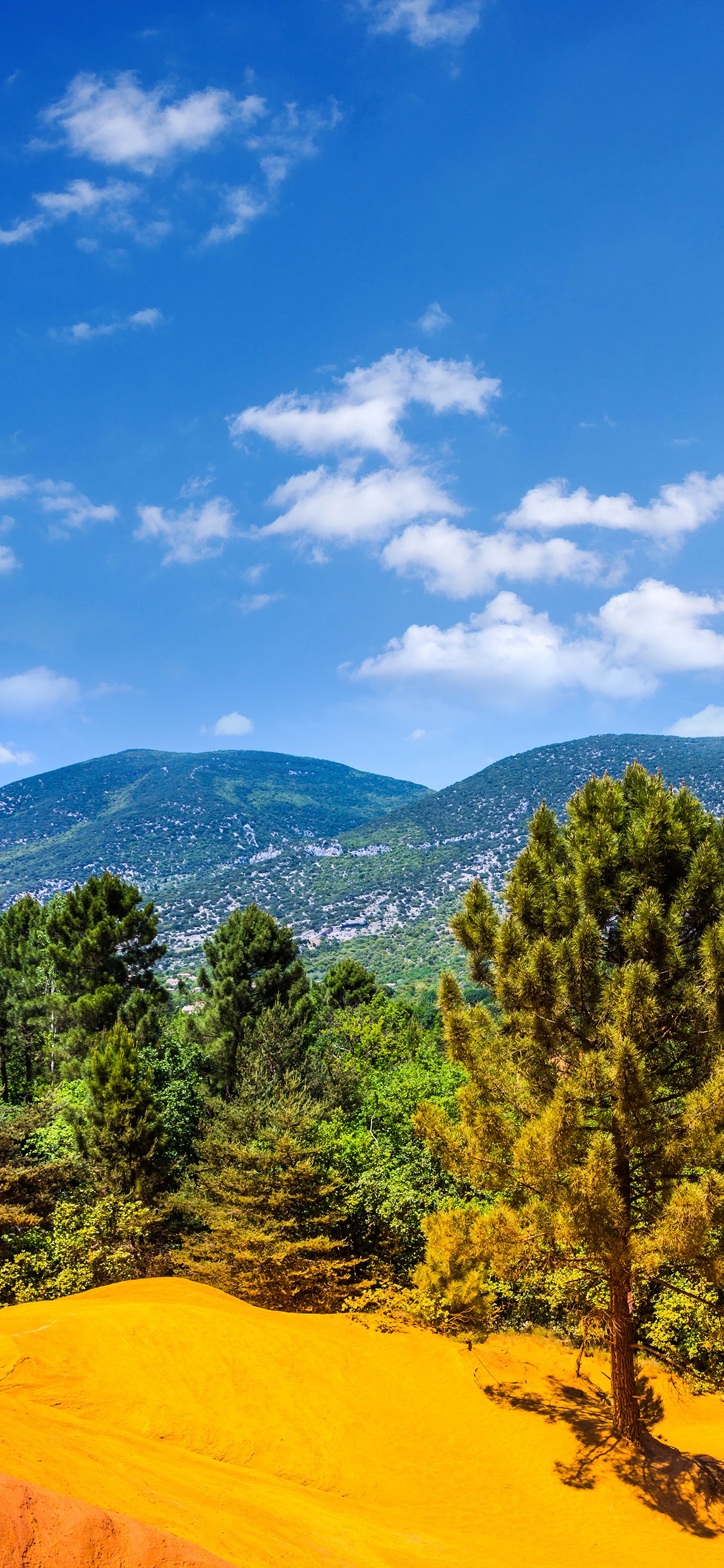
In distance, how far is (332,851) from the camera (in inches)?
6599

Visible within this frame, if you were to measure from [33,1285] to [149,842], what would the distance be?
160 m

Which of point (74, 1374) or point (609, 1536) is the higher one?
point (74, 1374)

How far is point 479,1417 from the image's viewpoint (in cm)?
1205

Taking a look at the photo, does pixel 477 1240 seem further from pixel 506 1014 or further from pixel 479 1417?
pixel 479 1417

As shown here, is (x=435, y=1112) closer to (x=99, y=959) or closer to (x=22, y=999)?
(x=99, y=959)

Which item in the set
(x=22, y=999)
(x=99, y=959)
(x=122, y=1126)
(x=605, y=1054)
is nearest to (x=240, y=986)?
(x=99, y=959)

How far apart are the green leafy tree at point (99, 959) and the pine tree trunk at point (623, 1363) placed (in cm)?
2122

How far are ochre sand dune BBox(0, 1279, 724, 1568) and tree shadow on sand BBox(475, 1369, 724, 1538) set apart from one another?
4 centimetres

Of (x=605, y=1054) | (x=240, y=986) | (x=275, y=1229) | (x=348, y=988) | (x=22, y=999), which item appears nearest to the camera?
(x=605, y=1054)

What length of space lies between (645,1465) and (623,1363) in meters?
1.39

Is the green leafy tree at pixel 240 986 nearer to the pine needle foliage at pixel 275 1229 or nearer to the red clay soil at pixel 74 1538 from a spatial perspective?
the pine needle foliage at pixel 275 1229

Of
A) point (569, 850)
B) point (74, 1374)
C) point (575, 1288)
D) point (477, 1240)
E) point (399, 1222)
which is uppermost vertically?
point (569, 850)

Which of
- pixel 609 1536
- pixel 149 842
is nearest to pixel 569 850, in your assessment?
pixel 609 1536

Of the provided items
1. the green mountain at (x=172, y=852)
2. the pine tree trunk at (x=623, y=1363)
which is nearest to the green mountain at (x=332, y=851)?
the green mountain at (x=172, y=852)
